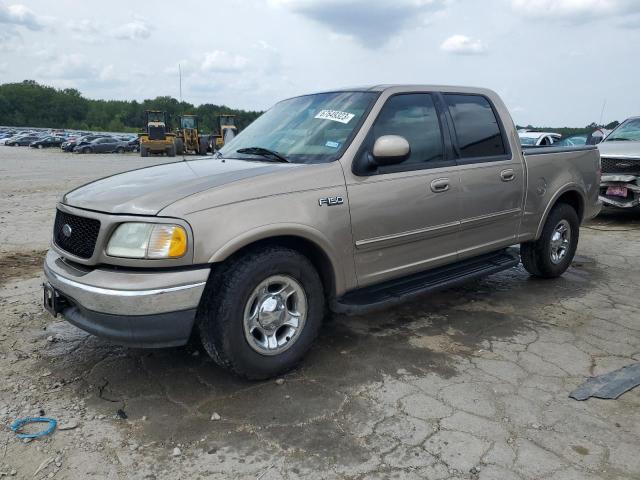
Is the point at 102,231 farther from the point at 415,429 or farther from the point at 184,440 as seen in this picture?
the point at 415,429

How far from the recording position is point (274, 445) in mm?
2619

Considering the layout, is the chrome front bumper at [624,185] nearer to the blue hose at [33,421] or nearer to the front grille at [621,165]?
the front grille at [621,165]

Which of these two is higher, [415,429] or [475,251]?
[475,251]

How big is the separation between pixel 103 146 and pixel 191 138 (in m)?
13.0

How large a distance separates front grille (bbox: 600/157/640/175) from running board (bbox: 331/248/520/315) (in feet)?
15.9

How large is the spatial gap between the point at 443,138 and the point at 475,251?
3.22 feet

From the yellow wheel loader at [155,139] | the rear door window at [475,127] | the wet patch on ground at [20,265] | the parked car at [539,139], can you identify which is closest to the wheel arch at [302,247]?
the rear door window at [475,127]

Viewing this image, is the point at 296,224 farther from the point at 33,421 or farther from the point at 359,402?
the point at 33,421

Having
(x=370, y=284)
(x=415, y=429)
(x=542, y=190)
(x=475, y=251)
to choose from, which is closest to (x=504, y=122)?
(x=542, y=190)

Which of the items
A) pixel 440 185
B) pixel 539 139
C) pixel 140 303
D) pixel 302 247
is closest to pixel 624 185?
pixel 440 185

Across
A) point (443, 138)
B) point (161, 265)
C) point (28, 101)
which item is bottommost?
point (161, 265)

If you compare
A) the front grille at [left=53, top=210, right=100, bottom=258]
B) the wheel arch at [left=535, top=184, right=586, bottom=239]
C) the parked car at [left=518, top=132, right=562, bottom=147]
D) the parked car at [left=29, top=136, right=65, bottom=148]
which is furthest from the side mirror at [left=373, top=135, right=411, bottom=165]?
the parked car at [left=29, top=136, right=65, bottom=148]

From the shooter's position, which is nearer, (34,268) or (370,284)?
(370,284)

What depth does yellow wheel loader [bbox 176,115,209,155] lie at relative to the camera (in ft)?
111
